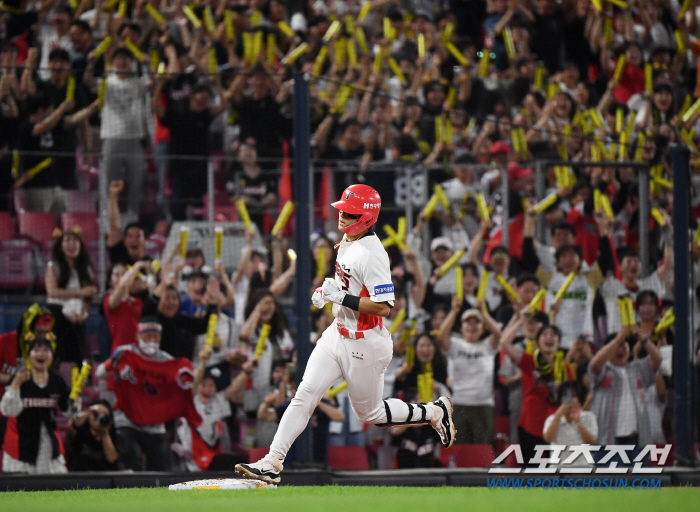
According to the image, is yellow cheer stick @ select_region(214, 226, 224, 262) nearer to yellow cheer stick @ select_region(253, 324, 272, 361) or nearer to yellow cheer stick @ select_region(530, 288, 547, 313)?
yellow cheer stick @ select_region(253, 324, 272, 361)

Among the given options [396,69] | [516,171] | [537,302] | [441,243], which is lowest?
[537,302]

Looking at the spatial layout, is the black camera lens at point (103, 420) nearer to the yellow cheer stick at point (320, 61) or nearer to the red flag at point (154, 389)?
the red flag at point (154, 389)

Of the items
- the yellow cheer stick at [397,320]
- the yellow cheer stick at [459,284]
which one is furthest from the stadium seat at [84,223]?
the yellow cheer stick at [459,284]

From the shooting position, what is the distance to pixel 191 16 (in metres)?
11.4

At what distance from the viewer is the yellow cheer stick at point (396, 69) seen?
11.4 meters

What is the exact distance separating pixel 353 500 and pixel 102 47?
6.96 m

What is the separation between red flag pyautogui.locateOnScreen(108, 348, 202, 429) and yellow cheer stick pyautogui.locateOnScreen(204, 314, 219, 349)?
230mm

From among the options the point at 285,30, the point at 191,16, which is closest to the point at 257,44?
the point at 285,30

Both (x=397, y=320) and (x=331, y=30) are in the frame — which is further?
(x=331, y=30)

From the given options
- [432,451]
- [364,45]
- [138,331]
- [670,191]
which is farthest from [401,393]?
[364,45]

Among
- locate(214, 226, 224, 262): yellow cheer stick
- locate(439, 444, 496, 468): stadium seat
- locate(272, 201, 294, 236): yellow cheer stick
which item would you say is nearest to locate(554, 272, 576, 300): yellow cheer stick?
locate(439, 444, 496, 468): stadium seat

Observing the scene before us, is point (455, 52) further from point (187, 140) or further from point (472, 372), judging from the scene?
point (472, 372)

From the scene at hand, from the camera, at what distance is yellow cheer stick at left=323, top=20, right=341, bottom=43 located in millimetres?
11531

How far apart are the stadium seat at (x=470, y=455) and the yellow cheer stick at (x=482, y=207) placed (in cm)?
211
